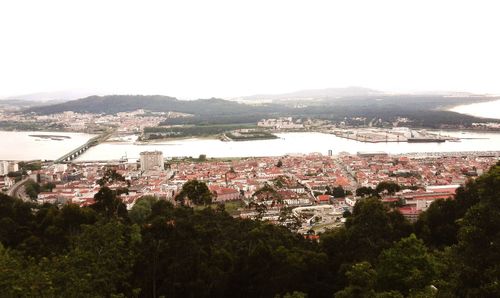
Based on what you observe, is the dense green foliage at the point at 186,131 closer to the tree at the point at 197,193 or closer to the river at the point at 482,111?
the river at the point at 482,111

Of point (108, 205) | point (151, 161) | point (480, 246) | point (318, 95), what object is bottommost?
point (151, 161)

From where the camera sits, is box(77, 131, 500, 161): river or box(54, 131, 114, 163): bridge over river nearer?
box(54, 131, 114, 163): bridge over river

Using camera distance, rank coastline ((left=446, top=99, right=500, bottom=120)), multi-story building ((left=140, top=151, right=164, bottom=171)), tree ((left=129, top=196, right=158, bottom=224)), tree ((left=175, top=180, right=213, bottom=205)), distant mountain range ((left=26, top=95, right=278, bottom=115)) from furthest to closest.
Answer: distant mountain range ((left=26, top=95, right=278, bottom=115)), coastline ((left=446, top=99, right=500, bottom=120)), multi-story building ((left=140, top=151, right=164, bottom=171)), tree ((left=175, top=180, right=213, bottom=205)), tree ((left=129, top=196, right=158, bottom=224))

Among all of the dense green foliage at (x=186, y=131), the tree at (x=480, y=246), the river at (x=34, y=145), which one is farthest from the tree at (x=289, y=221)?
the dense green foliage at (x=186, y=131)

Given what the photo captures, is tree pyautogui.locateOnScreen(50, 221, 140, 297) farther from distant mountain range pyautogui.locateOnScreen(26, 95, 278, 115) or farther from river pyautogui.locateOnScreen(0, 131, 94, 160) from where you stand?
distant mountain range pyautogui.locateOnScreen(26, 95, 278, 115)

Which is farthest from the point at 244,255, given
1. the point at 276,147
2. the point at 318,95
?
the point at 318,95

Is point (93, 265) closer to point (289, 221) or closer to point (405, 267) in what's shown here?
point (405, 267)

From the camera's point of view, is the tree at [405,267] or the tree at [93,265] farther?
the tree at [405,267]

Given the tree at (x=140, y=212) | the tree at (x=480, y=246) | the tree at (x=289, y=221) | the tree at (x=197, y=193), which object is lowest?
the tree at (x=289, y=221)

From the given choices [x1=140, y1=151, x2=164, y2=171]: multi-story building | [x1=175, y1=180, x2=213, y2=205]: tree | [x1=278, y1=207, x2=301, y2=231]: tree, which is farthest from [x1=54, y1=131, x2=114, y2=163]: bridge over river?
[x1=278, y1=207, x2=301, y2=231]: tree
